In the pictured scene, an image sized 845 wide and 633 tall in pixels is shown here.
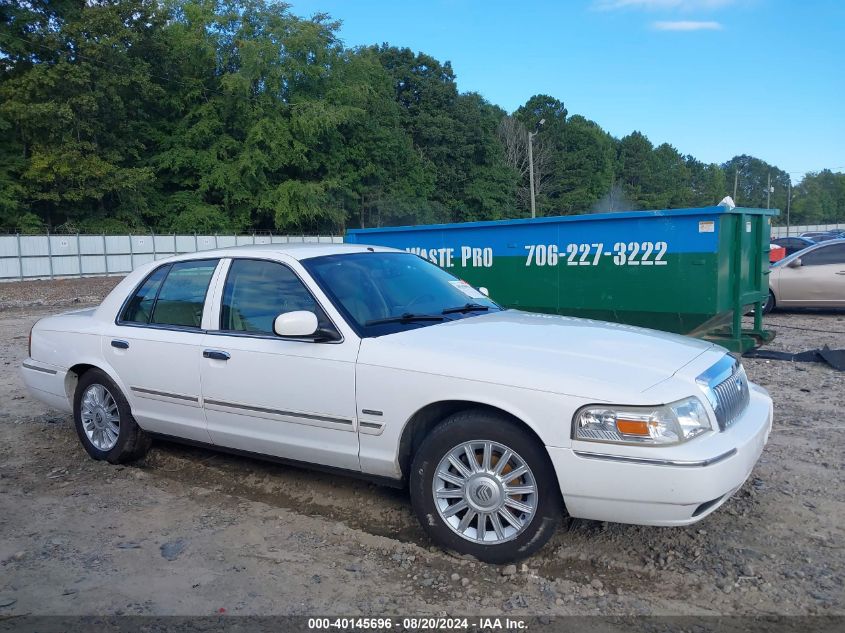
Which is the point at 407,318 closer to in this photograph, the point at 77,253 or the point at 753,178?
the point at 77,253

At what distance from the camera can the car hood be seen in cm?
354

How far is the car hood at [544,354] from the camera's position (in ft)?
11.6

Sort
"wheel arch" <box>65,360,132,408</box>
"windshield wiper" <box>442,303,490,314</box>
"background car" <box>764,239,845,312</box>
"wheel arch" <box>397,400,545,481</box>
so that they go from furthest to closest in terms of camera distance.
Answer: "background car" <box>764,239,845,312</box> → "wheel arch" <box>65,360,132,408</box> → "windshield wiper" <box>442,303,490,314</box> → "wheel arch" <box>397,400,545,481</box>

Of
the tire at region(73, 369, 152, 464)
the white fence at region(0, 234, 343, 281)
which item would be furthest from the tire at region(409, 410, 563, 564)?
the white fence at region(0, 234, 343, 281)

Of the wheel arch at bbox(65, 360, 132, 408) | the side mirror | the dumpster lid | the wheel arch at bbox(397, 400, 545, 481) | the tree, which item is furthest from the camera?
the tree

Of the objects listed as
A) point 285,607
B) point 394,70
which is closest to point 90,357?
point 285,607

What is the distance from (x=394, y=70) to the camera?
6319 cm

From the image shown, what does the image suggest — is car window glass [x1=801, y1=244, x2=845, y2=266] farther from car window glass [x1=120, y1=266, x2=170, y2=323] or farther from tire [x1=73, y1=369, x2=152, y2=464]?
tire [x1=73, y1=369, x2=152, y2=464]

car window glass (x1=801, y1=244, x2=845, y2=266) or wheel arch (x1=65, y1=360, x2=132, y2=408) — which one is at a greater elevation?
car window glass (x1=801, y1=244, x2=845, y2=266)

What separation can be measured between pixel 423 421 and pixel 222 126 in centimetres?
4569

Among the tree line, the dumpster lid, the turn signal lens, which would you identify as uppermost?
the tree line

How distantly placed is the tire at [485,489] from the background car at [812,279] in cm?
1136

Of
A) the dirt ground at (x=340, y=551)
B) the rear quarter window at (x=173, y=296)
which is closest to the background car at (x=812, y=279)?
the dirt ground at (x=340, y=551)

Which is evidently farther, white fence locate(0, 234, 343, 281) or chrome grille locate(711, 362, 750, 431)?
white fence locate(0, 234, 343, 281)
